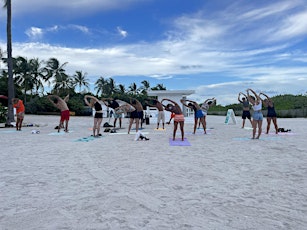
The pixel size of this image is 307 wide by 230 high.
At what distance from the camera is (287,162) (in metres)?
6.32

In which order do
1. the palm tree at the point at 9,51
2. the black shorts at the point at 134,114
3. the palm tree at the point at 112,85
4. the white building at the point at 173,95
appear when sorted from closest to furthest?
the black shorts at the point at 134,114, the palm tree at the point at 9,51, the white building at the point at 173,95, the palm tree at the point at 112,85

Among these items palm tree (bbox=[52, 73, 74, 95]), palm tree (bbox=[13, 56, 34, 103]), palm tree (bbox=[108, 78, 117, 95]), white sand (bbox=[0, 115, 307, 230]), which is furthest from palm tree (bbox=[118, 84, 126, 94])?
white sand (bbox=[0, 115, 307, 230])

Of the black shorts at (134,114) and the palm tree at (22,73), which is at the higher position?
the palm tree at (22,73)

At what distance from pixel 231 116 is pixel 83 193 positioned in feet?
61.3

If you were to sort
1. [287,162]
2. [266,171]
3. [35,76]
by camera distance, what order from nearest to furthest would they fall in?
[266,171] → [287,162] → [35,76]

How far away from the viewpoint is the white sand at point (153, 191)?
10.3ft

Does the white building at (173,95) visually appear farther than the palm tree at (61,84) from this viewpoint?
No

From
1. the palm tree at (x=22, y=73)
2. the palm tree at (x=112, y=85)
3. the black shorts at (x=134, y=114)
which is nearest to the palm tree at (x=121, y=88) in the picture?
the palm tree at (x=112, y=85)

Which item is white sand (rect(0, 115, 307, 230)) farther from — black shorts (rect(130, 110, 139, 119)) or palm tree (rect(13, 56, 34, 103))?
palm tree (rect(13, 56, 34, 103))

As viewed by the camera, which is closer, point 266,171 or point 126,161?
point 266,171

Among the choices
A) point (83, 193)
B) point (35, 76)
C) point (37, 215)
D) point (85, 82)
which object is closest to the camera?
point (37, 215)

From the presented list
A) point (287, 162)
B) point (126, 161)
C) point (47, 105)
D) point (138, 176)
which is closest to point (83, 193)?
point (138, 176)

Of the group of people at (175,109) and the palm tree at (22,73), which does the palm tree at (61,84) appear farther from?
the group of people at (175,109)

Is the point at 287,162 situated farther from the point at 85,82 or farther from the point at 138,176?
the point at 85,82
